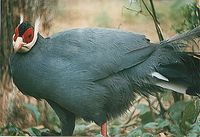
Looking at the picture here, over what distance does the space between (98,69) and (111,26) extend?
432 mm

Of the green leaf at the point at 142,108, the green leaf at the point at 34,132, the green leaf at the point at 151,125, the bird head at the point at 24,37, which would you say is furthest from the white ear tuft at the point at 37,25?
the green leaf at the point at 151,125

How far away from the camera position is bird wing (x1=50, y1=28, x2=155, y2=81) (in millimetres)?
3811

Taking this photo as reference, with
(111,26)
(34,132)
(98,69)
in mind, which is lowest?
(34,132)

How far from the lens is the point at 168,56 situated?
3889 millimetres

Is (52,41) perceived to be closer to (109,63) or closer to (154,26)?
(109,63)

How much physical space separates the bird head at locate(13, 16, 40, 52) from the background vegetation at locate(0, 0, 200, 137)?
0.28 m

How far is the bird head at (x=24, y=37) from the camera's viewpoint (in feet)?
12.6

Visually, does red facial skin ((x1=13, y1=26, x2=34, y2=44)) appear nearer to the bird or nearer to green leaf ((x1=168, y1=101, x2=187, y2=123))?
the bird

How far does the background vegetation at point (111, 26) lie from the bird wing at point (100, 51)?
0.22 meters

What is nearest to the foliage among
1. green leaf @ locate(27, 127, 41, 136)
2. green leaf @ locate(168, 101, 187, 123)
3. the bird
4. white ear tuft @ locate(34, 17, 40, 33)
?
the bird

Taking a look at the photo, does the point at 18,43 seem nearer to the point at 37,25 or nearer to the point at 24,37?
the point at 24,37

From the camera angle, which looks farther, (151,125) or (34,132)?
(34,132)

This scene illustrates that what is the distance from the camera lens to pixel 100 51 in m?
3.85

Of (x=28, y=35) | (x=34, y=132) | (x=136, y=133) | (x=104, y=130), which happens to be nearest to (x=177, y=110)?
(x=136, y=133)
